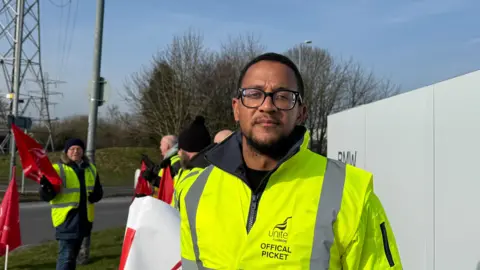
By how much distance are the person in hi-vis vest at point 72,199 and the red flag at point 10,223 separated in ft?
3.49

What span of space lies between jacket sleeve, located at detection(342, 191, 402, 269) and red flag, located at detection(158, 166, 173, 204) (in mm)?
4090

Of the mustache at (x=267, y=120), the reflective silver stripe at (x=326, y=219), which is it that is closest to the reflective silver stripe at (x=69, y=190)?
the mustache at (x=267, y=120)

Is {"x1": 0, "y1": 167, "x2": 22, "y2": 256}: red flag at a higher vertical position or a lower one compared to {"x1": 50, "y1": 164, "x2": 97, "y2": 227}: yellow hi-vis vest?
lower

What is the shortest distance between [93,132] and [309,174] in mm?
7568

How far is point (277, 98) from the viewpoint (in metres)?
1.93

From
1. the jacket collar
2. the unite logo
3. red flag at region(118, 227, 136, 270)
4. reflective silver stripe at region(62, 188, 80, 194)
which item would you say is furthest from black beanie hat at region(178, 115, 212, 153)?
the unite logo

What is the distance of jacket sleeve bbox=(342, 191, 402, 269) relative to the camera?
175cm

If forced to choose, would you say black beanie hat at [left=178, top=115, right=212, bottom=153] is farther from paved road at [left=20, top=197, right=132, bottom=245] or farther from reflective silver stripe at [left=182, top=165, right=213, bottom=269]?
paved road at [left=20, top=197, right=132, bottom=245]

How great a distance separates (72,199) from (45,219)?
367 inches

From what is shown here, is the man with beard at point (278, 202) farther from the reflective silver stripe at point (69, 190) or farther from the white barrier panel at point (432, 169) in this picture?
the reflective silver stripe at point (69, 190)

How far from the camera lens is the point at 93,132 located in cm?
893

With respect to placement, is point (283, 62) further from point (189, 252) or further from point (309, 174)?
point (189, 252)

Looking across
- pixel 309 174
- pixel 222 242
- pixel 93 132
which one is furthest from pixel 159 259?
pixel 93 132

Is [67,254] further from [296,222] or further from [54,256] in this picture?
[296,222]
